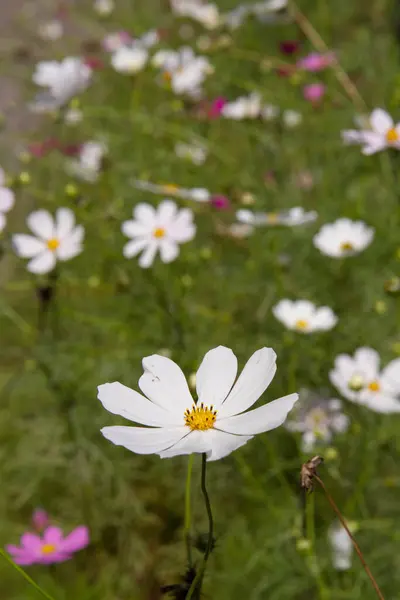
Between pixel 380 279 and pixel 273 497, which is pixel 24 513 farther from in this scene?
pixel 380 279

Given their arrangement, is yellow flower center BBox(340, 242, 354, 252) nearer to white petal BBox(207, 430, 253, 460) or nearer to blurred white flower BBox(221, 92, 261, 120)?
blurred white flower BBox(221, 92, 261, 120)

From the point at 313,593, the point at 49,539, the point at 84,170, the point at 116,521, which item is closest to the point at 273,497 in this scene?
the point at 313,593

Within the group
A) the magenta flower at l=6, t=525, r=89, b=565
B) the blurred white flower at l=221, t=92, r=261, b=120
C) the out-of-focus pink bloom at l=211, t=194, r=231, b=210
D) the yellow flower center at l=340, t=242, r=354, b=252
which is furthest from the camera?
the blurred white flower at l=221, t=92, r=261, b=120

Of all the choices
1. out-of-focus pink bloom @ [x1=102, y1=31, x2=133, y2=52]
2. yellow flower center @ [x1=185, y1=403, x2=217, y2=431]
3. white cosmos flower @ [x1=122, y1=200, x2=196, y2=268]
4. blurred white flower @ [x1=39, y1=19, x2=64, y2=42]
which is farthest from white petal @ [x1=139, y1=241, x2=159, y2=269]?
blurred white flower @ [x1=39, y1=19, x2=64, y2=42]

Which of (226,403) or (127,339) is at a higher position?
(127,339)

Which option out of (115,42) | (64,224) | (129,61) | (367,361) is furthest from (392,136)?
(115,42)

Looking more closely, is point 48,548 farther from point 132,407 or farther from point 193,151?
point 193,151
